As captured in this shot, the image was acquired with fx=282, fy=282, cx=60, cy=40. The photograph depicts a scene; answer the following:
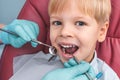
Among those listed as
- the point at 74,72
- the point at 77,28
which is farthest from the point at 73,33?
the point at 74,72

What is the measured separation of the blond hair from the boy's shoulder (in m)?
0.19

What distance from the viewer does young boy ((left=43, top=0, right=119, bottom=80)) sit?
3.48ft

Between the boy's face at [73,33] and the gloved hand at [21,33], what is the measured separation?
5.4 inches

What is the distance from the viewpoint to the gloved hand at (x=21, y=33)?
3.93 feet

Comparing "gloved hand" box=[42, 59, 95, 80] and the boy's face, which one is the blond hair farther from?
"gloved hand" box=[42, 59, 95, 80]

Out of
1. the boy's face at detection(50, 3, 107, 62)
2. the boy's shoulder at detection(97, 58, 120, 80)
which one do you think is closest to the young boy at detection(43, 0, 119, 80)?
the boy's face at detection(50, 3, 107, 62)

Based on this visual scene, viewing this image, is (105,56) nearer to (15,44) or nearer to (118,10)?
(118,10)

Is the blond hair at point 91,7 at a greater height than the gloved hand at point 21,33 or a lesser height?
greater

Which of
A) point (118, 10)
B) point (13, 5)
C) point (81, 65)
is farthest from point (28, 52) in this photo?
point (13, 5)

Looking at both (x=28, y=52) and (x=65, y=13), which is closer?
(x=65, y=13)

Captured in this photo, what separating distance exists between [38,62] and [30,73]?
0.24ft

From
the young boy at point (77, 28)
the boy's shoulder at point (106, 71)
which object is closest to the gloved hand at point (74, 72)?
the young boy at point (77, 28)

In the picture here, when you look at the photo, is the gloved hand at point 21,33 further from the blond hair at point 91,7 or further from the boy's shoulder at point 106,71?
the boy's shoulder at point 106,71

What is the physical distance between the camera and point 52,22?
3.73 feet
